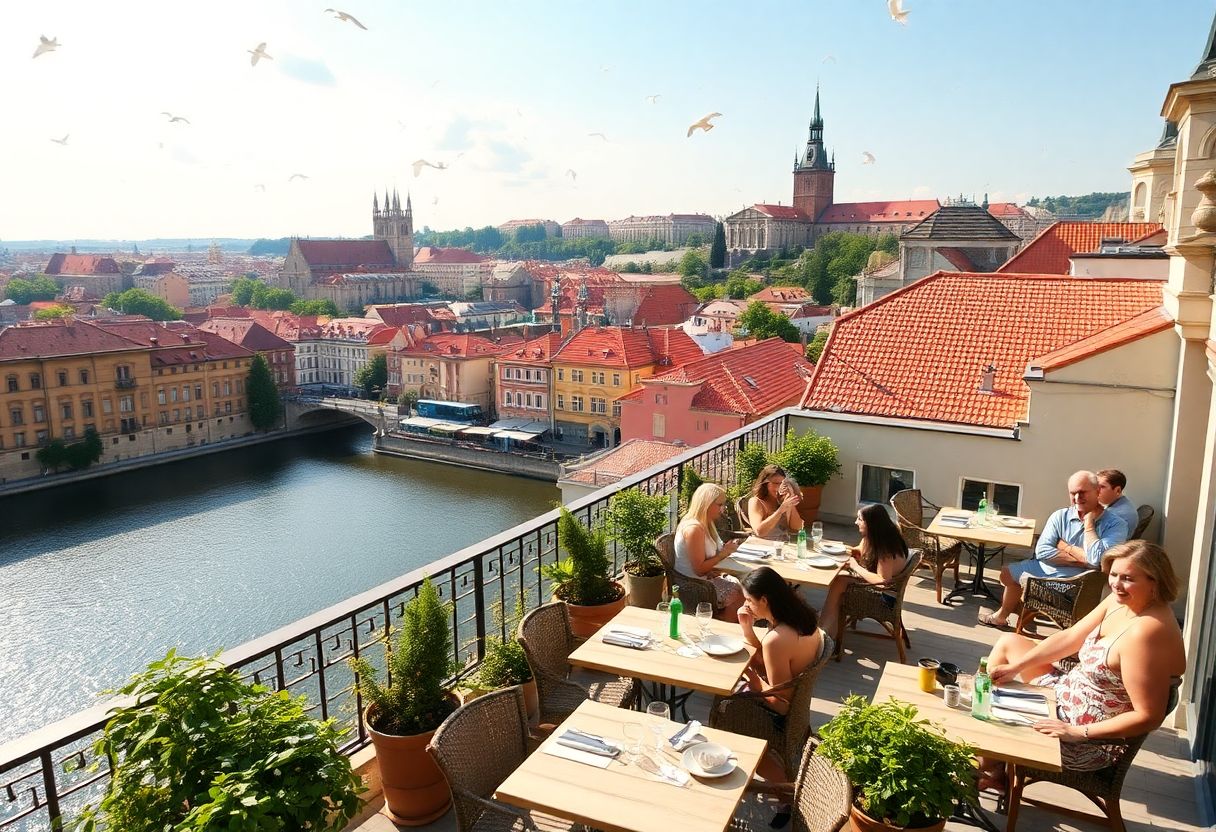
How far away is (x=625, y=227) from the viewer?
19662 centimetres

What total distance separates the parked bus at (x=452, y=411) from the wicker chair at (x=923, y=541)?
4950 centimetres

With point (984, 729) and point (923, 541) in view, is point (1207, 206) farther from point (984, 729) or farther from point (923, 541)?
point (984, 729)

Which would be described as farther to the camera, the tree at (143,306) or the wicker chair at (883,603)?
the tree at (143,306)

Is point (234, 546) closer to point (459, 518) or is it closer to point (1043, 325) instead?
point (459, 518)

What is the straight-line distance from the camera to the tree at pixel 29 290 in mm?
117812

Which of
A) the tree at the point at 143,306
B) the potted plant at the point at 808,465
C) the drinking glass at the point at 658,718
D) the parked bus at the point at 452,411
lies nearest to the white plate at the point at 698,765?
the drinking glass at the point at 658,718

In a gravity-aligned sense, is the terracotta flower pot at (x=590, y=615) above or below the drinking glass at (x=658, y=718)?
below

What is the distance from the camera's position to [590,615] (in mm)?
5184

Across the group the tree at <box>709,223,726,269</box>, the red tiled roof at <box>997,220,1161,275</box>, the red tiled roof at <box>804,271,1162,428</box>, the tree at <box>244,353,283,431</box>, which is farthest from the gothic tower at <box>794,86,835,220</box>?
the red tiled roof at <box>804,271,1162,428</box>

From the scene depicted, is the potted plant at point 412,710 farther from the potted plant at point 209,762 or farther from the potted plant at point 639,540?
the potted plant at point 639,540

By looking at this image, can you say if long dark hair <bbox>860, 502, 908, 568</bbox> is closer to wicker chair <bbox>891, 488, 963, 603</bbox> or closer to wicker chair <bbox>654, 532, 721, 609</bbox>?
wicker chair <bbox>891, 488, 963, 603</bbox>

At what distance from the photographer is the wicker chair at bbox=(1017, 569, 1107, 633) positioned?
18.2 feet

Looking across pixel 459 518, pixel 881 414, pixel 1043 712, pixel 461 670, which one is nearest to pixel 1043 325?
pixel 881 414

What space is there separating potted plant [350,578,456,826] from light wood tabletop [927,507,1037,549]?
4.44m
